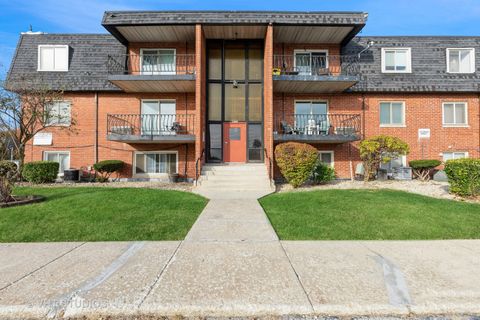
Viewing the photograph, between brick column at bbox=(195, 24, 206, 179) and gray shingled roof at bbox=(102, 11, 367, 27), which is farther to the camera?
gray shingled roof at bbox=(102, 11, 367, 27)

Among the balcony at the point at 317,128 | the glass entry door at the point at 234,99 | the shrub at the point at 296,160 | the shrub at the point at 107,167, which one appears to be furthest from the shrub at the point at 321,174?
the shrub at the point at 107,167

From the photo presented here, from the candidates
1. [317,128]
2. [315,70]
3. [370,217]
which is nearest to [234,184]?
[317,128]

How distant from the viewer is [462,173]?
28.7 ft

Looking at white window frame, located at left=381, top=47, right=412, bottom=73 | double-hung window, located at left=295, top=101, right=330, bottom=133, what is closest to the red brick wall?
double-hung window, located at left=295, top=101, right=330, bottom=133

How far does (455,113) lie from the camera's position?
14.3 metres

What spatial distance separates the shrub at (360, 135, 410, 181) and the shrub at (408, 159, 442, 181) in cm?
254

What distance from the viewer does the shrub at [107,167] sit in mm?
12859

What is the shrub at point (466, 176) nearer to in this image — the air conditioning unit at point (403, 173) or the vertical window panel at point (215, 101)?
the air conditioning unit at point (403, 173)

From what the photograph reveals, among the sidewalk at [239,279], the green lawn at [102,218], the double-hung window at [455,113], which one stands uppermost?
the double-hung window at [455,113]

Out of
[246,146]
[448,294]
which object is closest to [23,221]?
[448,294]

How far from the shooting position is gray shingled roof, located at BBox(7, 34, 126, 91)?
1383cm

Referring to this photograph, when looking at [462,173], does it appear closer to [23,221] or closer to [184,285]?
[184,285]

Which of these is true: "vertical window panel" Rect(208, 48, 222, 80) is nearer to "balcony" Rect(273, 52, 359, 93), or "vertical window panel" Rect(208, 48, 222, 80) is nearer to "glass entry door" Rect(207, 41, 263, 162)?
"glass entry door" Rect(207, 41, 263, 162)

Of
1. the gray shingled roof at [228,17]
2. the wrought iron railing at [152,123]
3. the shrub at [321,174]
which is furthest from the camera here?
the wrought iron railing at [152,123]
